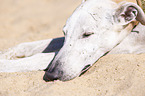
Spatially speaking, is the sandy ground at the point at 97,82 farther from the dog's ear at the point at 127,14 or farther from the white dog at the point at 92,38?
the dog's ear at the point at 127,14

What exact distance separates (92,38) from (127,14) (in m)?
0.55

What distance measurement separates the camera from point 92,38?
9.12 ft

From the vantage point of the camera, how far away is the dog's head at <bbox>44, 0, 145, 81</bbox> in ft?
8.80

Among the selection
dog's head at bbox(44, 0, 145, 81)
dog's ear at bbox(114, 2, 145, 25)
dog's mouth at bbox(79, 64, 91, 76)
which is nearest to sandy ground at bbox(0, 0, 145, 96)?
dog's mouth at bbox(79, 64, 91, 76)

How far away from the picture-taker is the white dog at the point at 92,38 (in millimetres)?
2588

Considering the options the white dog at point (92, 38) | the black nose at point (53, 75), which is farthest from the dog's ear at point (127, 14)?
the black nose at point (53, 75)

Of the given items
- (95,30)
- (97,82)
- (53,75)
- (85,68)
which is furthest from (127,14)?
(53,75)

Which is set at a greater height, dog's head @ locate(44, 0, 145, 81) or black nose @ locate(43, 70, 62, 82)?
dog's head @ locate(44, 0, 145, 81)

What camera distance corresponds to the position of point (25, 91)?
7.58 feet

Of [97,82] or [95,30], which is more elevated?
[95,30]

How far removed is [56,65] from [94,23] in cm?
71

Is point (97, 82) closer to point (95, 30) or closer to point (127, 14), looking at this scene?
point (95, 30)

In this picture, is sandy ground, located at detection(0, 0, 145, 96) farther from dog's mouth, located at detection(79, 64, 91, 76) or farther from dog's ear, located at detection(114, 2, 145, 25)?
dog's ear, located at detection(114, 2, 145, 25)

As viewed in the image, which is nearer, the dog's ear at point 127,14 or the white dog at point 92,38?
the white dog at point 92,38
